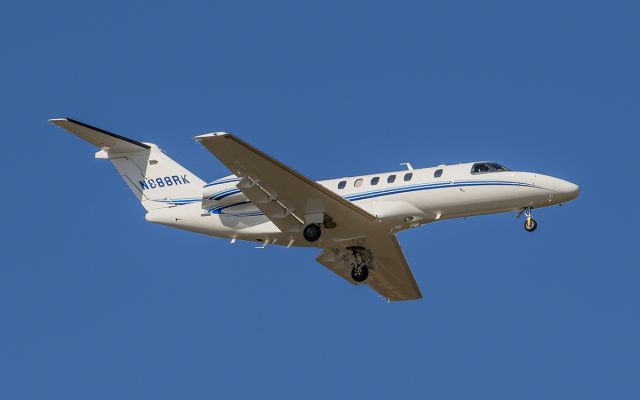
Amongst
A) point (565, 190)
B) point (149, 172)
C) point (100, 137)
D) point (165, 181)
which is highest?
point (100, 137)

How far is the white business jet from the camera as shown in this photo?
2544 cm

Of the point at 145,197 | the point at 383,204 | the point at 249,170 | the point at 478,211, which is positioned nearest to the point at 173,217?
the point at 145,197

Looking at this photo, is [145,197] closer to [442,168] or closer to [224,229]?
[224,229]

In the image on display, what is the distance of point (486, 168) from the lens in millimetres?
26078

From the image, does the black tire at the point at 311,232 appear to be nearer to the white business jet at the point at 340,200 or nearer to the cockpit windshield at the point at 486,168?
the white business jet at the point at 340,200

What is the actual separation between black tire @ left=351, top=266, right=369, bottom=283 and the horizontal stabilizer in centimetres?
634

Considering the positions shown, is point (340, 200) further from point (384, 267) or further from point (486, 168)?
point (384, 267)

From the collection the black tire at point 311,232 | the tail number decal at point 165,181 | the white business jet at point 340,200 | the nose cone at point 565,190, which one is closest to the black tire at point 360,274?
the white business jet at point 340,200

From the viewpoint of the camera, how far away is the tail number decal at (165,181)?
93.6 feet

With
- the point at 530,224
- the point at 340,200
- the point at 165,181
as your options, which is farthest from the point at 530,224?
the point at 165,181

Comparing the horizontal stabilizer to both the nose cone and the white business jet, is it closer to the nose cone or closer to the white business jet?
the white business jet

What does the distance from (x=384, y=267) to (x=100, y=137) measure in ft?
26.4

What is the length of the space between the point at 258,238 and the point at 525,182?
659cm

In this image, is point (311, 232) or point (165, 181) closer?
point (311, 232)
